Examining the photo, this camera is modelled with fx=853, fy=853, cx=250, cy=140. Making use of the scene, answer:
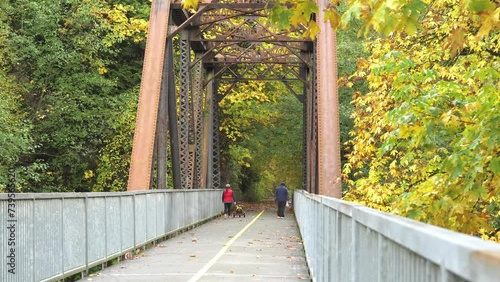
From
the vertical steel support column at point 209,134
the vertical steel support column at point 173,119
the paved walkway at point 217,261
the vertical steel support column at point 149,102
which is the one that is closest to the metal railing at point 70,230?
the paved walkway at point 217,261

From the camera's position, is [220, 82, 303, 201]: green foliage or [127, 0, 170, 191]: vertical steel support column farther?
[220, 82, 303, 201]: green foliage

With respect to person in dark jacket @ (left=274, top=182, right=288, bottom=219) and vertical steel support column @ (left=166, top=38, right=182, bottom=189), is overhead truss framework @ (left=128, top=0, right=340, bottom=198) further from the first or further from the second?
person in dark jacket @ (left=274, top=182, right=288, bottom=219)

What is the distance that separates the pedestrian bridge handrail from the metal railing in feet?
15.1

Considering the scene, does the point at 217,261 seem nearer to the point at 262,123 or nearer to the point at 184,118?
the point at 184,118

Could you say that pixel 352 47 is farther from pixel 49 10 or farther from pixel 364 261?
pixel 364 261

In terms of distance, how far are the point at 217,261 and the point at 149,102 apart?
19.8 feet

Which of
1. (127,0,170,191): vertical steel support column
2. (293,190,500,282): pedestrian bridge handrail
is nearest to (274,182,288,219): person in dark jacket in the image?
(127,0,170,191): vertical steel support column

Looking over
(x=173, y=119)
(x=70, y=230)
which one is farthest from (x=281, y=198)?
(x=70, y=230)

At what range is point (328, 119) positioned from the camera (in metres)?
20.5

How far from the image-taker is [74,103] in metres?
32.8

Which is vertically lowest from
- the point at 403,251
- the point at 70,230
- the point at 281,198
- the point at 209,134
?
the point at 281,198

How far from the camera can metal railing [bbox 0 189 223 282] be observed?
10.1 m

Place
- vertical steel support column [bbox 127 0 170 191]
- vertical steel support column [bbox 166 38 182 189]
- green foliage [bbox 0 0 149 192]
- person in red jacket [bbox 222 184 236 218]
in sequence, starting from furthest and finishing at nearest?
person in red jacket [bbox 222 184 236 218], green foliage [bbox 0 0 149 192], vertical steel support column [bbox 166 38 182 189], vertical steel support column [bbox 127 0 170 191]

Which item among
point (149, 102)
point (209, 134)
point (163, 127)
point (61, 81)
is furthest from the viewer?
point (209, 134)
